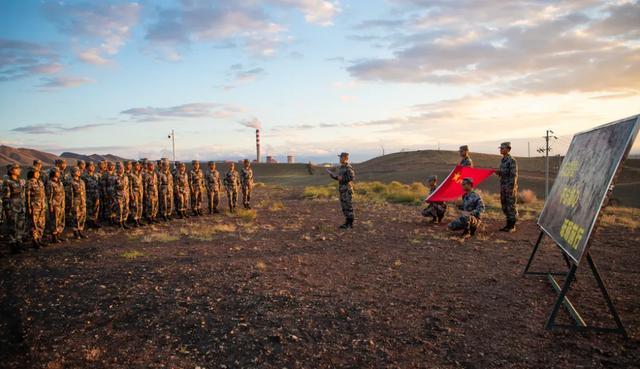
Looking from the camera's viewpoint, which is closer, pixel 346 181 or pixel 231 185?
pixel 346 181

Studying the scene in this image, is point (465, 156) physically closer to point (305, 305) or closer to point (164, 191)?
point (305, 305)

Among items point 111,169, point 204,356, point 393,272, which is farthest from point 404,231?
point 111,169

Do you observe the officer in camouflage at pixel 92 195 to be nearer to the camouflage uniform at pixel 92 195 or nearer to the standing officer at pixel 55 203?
the camouflage uniform at pixel 92 195

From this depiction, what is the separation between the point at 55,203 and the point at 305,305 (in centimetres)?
877

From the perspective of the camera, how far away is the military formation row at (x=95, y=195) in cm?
989

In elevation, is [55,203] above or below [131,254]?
above

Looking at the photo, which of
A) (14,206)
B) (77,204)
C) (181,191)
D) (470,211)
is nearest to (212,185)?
(181,191)

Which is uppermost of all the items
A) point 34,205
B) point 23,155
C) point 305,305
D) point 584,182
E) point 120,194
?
point 23,155

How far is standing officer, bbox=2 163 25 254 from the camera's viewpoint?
9633 millimetres

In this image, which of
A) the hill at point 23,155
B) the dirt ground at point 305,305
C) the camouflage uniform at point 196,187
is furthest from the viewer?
the hill at point 23,155

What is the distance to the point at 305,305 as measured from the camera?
18.8 feet

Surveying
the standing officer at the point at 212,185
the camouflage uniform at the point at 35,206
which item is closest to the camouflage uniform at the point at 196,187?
the standing officer at the point at 212,185

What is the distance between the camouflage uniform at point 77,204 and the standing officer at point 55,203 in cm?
43

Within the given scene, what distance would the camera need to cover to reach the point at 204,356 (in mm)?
4309
